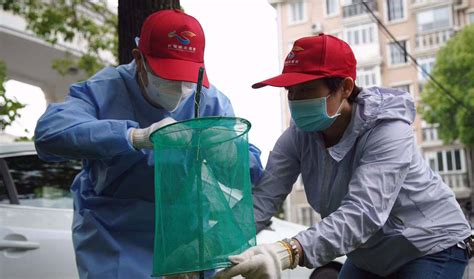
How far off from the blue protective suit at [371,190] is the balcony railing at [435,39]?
35.1 meters

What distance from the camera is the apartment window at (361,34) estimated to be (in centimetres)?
3800

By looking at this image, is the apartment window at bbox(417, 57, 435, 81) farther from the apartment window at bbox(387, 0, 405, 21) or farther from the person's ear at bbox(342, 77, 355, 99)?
the person's ear at bbox(342, 77, 355, 99)

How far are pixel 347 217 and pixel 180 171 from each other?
55 cm

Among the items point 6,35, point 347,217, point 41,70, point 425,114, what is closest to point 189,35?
point 347,217

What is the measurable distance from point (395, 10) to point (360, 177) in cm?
3736

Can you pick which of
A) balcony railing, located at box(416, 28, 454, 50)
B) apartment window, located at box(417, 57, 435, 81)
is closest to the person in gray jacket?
apartment window, located at box(417, 57, 435, 81)

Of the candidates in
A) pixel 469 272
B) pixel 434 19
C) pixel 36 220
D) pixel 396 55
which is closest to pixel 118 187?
pixel 469 272

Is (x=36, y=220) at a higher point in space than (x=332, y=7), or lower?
lower

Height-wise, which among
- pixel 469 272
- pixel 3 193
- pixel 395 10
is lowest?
pixel 469 272

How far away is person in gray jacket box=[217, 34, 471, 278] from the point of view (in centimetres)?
236

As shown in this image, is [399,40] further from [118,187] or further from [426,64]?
[118,187]

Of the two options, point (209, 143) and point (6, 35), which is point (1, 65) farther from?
point (209, 143)

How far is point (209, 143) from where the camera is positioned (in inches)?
84.4

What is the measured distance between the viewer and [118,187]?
2607 millimetres
